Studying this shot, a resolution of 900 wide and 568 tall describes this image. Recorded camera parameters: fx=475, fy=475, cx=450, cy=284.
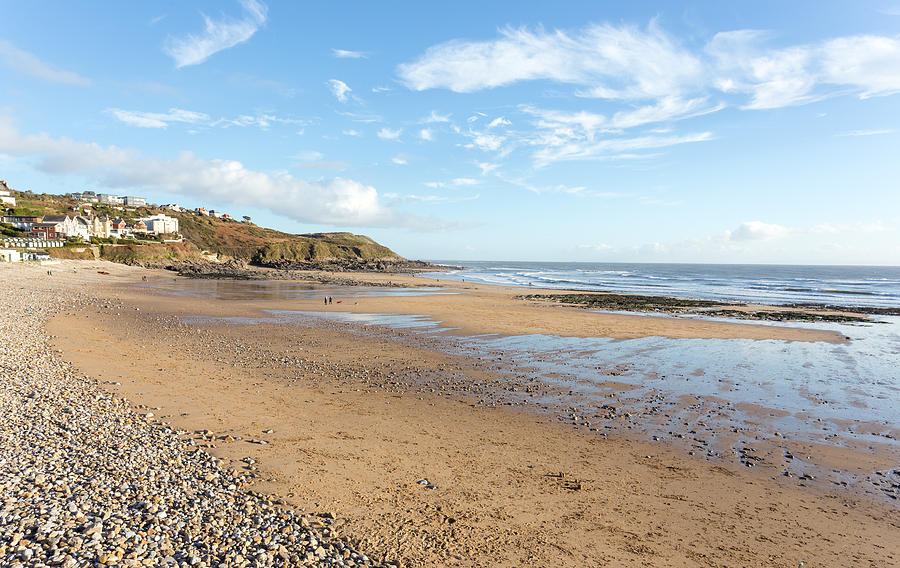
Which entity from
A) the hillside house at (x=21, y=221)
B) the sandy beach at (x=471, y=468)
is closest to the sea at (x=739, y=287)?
the sandy beach at (x=471, y=468)

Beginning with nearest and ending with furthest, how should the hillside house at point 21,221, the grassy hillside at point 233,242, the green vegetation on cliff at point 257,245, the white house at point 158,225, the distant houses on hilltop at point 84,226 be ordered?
the distant houses on hilltop at point 84,226
the hillside house at point 21,221
the grassy hillside at point 233,242
the white house at point 158,225
the green vegetation on cliff at point 257,245

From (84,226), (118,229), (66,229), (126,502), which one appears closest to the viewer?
(126,502)

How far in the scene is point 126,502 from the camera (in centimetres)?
732

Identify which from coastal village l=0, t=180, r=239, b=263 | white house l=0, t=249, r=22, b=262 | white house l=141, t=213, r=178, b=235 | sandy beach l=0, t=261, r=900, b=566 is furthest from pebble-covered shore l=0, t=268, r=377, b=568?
white house l=141, t=213, r=178, b=235

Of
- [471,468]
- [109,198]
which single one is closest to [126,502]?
[471,468]

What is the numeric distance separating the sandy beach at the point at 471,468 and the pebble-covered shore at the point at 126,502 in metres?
0.58

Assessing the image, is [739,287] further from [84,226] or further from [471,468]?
[84,226]

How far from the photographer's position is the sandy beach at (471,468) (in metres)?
7.59

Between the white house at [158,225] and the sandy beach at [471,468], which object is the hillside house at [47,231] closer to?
the white house at [158,225]

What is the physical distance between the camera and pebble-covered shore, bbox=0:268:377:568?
6.12 m

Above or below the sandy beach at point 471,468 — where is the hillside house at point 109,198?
above

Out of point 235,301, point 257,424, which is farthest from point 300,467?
point 235,301

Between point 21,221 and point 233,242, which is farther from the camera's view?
point 233,242

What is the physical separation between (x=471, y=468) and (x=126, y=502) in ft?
20.2
